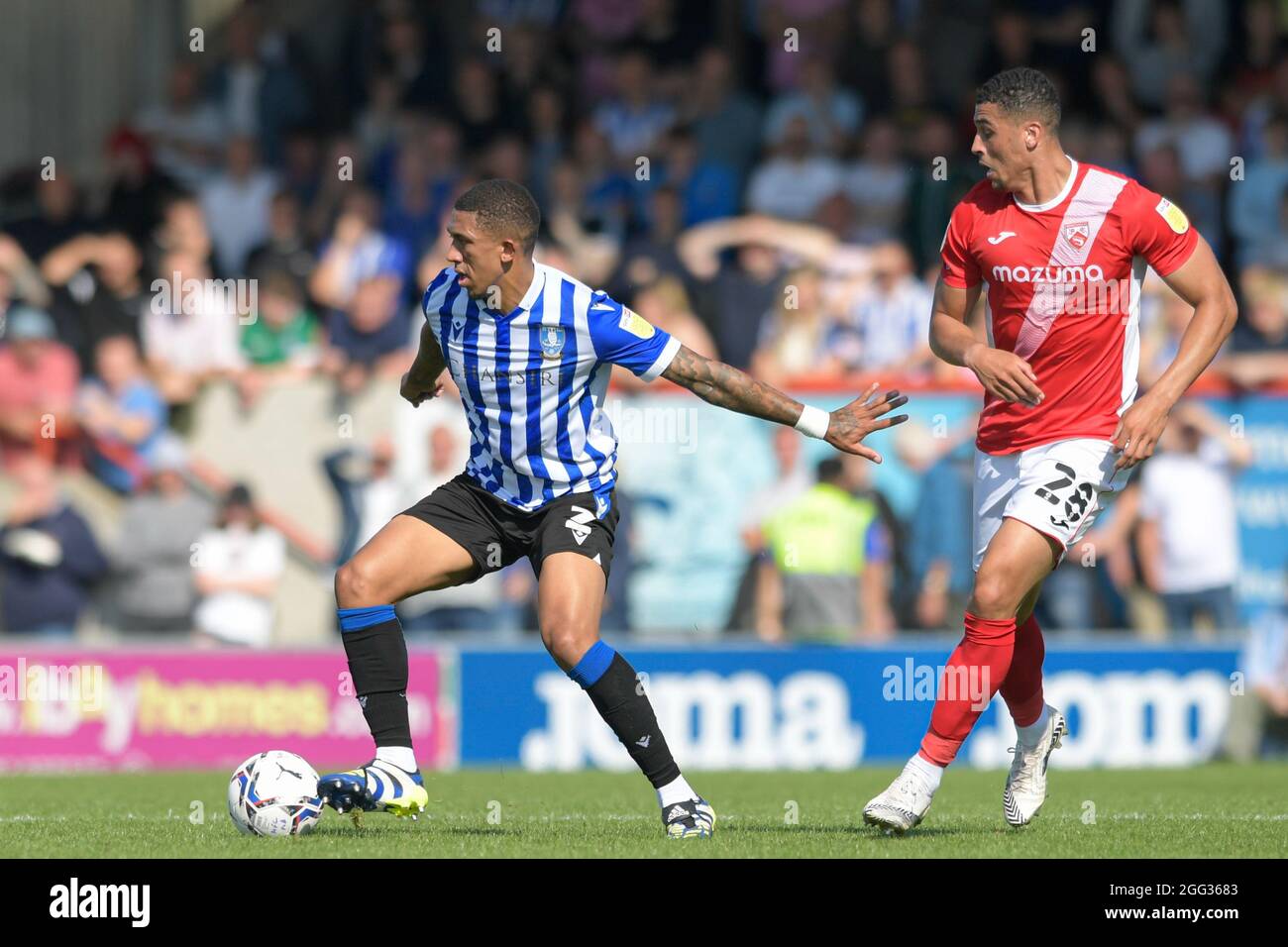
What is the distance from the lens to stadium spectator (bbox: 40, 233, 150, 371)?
580 inches

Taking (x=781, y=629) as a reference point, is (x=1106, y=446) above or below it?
above

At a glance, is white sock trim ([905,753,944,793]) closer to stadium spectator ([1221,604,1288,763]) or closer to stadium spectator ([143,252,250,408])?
stadium spectator ([1221,604,1288,763])

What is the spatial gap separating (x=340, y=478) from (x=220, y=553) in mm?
1006

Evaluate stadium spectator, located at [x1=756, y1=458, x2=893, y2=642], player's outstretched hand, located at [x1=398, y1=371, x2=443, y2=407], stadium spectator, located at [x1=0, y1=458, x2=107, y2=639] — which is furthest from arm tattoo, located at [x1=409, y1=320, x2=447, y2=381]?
stadium spectator, located at [x1=0, y1=458, x2=107, y2=639]

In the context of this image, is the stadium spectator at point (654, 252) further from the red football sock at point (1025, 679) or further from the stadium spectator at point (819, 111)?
the red football sock at point (1025, 679)

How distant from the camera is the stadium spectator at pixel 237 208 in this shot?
16.0 metres

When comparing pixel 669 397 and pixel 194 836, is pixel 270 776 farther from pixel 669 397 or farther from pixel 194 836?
pixel 669 397

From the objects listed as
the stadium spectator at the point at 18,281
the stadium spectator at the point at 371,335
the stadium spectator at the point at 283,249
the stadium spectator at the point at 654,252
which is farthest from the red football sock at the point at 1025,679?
the stadium spectator at the point at 18,281

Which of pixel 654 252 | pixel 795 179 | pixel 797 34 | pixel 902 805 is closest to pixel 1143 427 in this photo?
pixel 902 805

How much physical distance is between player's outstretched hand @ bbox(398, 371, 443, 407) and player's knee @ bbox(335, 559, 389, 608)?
0.96 meters

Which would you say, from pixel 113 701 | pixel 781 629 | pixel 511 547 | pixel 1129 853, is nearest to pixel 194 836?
pixel 511 547

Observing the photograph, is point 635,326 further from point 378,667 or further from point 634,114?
point 634,114

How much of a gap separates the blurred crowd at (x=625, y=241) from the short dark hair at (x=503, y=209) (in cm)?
634

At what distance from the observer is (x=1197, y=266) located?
7.48 metres
